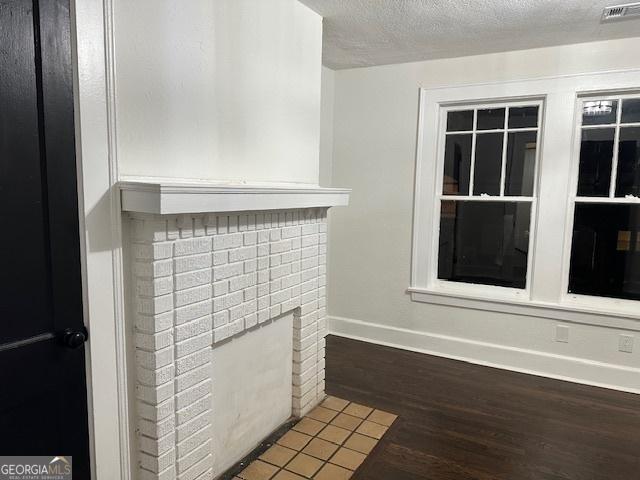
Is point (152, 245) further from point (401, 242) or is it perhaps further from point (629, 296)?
point (629, 296)

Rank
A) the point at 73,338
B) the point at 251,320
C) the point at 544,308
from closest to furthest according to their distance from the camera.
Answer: the point at 73,338
the point at 251,320
the point at 544,308

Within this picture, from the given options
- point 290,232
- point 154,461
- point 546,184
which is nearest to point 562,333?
point 546,184

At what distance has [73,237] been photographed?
1.58 m

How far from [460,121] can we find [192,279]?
2.84 m

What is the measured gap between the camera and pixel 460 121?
3834 millimetres

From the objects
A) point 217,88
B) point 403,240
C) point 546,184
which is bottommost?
point 403,240

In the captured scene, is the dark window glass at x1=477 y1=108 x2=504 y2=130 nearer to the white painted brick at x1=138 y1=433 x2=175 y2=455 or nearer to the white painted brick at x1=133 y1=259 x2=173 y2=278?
the white painted brick at x1=133 y1=259 x2=173 y2=278

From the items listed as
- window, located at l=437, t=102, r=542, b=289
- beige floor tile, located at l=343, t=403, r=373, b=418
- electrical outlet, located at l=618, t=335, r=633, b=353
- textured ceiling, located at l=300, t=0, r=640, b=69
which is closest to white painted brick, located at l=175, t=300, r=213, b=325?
beige floor tile, located at l=343, t=403, r=373, b=418

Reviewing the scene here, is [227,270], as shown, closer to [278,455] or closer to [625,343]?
[278,455]

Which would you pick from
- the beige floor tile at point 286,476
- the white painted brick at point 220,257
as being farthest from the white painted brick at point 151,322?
the beige floor tile at point 286,476

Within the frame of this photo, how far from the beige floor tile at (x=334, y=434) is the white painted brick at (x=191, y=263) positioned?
132 centimetres

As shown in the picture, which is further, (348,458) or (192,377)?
(348,458)

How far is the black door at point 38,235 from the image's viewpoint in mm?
1392

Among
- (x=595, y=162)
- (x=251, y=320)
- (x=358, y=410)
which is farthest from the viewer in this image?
(x=595, y=162)
